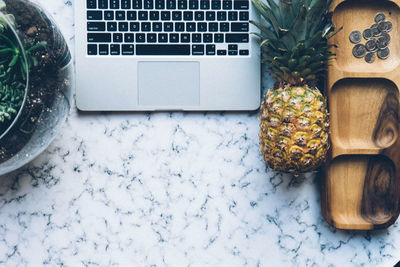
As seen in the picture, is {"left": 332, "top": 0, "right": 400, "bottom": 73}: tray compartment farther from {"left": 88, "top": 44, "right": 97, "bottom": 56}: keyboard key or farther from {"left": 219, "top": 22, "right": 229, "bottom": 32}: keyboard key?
{"left": 88, "top": 44, "right": 97, "bottom": 56}: keyboard key

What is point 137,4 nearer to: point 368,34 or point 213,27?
point 213,27

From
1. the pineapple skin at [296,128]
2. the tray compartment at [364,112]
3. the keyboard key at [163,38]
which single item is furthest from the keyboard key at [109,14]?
the tray compartment at [364,112]

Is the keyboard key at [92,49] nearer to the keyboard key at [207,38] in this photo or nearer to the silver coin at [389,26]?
the keyboard key at [207,38]

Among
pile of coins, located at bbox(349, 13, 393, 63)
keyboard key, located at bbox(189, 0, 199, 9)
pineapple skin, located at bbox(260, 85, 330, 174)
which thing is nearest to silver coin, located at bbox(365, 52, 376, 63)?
pile of coins, located at bbox(349, 13, 393, 63)

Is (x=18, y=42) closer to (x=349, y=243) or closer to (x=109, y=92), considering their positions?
(x=109, y=92)

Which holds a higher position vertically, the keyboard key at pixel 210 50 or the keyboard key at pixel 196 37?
the keyboard key at pixel 196 37

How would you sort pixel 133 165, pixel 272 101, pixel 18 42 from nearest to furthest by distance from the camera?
1. pixel 18 42
2. pixel 272 101
3. pixel 133 165

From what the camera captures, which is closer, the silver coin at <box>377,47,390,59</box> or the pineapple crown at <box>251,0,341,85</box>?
the pineapple crown at <box>251,0,341,85</box>

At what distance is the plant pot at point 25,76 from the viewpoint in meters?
0.68

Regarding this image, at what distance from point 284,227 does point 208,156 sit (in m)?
0.22

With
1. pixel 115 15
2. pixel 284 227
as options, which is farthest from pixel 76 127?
pixel 284 227

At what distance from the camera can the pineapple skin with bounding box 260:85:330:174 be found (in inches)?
29.6

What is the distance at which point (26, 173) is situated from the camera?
87 centimetres

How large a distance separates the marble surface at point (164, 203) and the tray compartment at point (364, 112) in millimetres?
122
